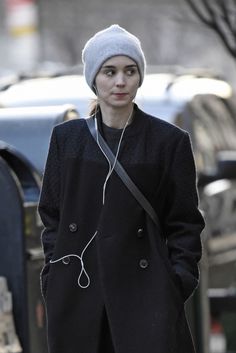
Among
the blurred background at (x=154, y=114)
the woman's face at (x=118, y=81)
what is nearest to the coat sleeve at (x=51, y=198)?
the woman's face at (x=118, y=81)

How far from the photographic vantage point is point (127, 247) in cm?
387

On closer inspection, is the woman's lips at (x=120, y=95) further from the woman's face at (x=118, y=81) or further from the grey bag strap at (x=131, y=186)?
the grey bag strap at (x=131, y=186)

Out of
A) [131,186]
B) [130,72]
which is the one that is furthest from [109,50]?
[131,186]

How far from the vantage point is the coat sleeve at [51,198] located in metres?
4.01

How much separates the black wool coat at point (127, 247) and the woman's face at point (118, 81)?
10cm

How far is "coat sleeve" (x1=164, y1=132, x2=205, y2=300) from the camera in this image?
12.8 feet

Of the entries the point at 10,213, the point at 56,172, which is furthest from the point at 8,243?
the point at 56,172

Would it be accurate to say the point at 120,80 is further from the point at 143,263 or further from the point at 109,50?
the point at 143,263

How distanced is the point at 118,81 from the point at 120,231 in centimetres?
47

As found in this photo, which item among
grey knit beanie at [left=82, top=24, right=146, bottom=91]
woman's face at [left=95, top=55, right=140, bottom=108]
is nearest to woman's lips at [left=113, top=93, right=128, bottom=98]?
woman's face at [left=95, top=55, right=140, bottom=108]

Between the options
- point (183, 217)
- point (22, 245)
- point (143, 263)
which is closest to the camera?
point (143, 263)

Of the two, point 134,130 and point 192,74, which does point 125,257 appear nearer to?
point 134,130

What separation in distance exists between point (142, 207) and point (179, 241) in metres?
0.17

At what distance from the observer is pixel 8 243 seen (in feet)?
17.2
